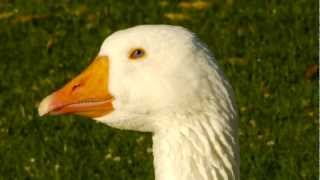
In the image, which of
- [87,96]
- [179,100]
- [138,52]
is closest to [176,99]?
[179,100]

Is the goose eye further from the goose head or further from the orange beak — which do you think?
the orange beak

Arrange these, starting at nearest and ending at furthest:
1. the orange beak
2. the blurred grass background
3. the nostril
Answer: the orange beak
the nostril
the blurred grass background

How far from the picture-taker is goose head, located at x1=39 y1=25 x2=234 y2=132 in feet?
16.5

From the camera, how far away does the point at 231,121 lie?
5.11 meters

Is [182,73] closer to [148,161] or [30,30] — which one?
[148,161]

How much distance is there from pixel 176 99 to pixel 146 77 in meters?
0.20

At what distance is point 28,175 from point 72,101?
10.2ft

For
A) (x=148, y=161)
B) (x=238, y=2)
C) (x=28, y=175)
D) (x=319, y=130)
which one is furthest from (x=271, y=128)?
(x=238, y=2)

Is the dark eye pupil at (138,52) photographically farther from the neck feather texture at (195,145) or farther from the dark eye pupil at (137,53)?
the neck feather texture at (195,145)

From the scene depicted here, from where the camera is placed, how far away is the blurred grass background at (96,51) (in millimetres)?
8398

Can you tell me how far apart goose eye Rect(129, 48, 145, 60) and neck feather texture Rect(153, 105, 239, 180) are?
0.37 meters

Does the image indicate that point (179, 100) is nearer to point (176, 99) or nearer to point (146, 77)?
point (176, 99)

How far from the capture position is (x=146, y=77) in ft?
16.8

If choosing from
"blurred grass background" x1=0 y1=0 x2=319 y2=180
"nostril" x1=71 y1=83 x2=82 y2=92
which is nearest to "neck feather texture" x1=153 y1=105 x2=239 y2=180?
"nostril" x1=71 y1=83 x2=82 y2=92
